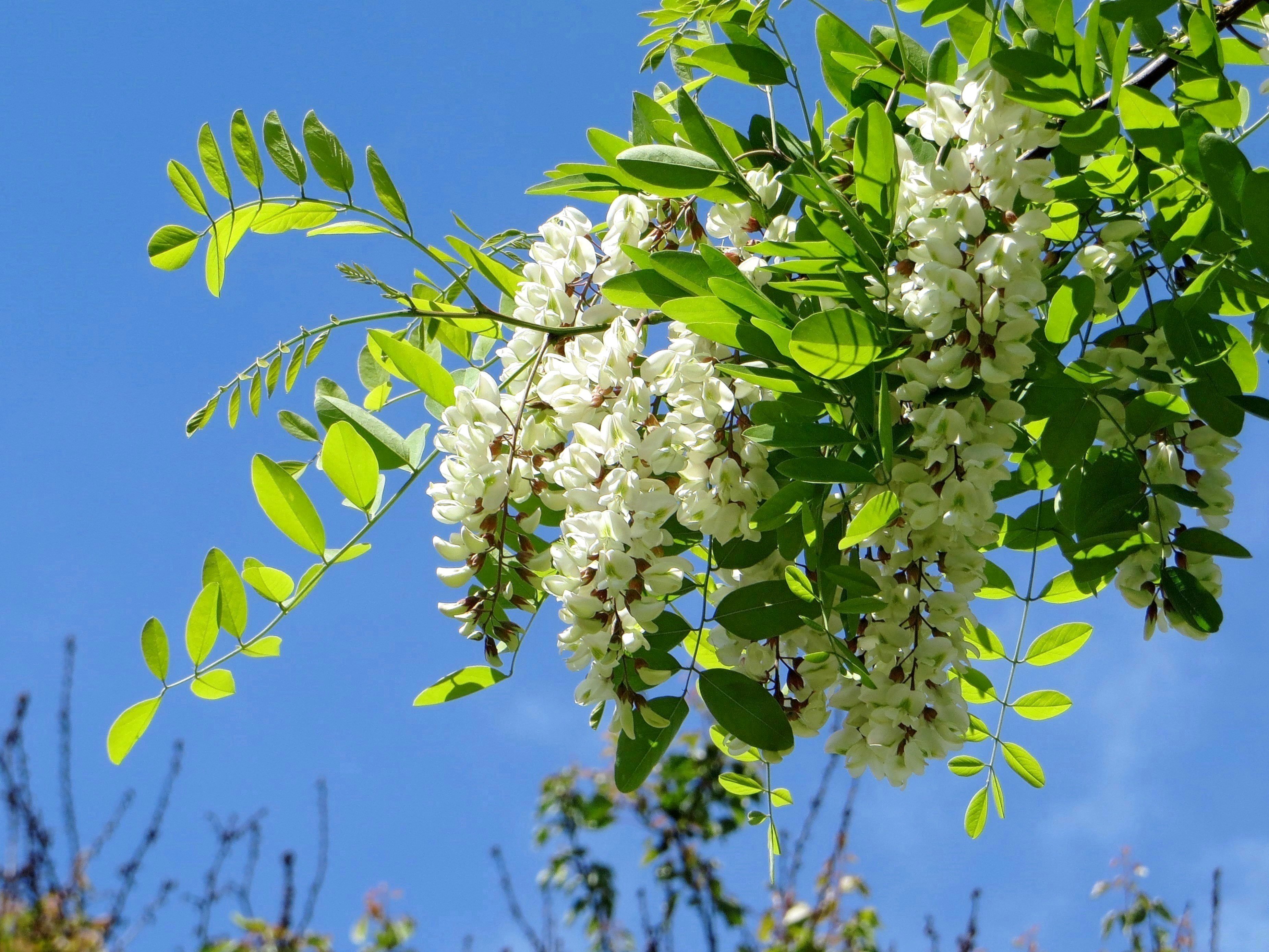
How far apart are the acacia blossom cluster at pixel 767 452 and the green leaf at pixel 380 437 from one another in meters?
0.12

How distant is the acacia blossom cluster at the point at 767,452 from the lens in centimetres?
70

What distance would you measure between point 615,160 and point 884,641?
393mm

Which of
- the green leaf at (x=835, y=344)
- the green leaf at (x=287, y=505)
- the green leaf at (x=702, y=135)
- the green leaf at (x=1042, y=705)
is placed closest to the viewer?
the green leaf at (x=835, y=344)

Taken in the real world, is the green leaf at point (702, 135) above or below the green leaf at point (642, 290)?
above

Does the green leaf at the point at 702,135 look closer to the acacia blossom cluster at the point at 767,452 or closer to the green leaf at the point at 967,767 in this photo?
the acacia blossom cluster at the point at 767,452

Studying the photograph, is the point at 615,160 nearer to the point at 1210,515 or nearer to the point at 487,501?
the point at 487,501

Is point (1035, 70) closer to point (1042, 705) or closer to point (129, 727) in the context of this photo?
point (1042, 705)

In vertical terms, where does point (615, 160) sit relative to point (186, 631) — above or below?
above

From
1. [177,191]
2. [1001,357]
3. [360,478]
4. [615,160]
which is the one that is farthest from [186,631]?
[1001,357]

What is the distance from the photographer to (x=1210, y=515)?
83cm

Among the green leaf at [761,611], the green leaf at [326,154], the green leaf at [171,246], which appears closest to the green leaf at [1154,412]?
the green leaf at [761,611]

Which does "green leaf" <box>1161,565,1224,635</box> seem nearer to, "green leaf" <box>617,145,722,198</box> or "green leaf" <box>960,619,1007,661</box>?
"green leaf" <box>960,619,1007,661</box>

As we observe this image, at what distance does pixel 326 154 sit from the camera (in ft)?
2.85

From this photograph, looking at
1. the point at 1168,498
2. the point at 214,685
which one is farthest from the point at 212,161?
the point at 1168,498
